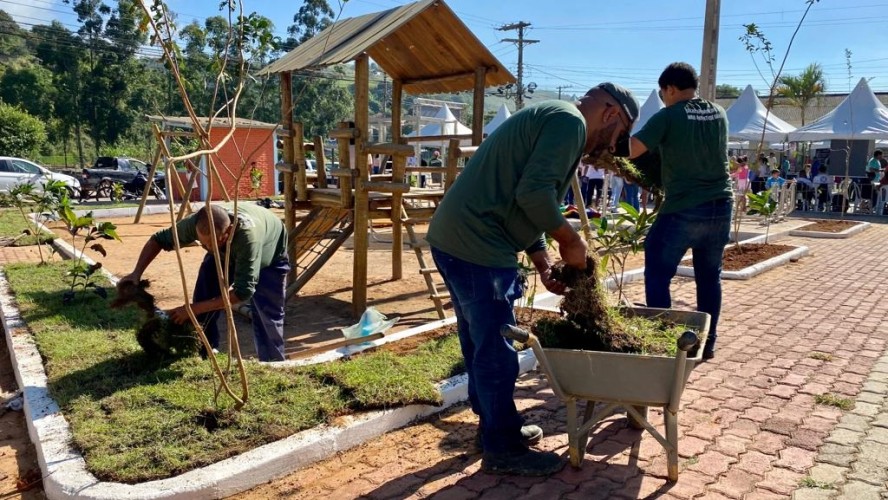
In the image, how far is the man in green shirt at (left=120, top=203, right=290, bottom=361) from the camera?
4316mm

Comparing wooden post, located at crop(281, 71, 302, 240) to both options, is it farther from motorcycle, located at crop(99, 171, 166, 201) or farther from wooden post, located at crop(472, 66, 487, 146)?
motorcycle, located at crop(99, 171, 166, 201)

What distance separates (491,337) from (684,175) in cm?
213

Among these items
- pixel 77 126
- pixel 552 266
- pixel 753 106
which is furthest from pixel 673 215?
pixel 77 126

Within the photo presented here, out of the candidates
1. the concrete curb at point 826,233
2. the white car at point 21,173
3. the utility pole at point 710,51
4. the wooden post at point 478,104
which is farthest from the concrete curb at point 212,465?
the white car at point 21,173

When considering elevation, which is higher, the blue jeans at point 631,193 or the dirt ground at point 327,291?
the blue jeans at point 631,193

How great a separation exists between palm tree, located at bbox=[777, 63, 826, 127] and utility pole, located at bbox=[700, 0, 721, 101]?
3266cm

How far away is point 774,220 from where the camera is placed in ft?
56.5

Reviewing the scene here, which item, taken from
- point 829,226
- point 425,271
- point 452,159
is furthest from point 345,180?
point 829,226

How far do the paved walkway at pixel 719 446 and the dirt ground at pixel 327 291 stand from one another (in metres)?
2.86

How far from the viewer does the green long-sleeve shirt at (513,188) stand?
110 inches

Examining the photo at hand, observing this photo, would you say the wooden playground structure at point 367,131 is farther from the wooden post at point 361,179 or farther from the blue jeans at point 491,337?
the blue jeans at point 491,337

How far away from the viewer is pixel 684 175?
4469 mm

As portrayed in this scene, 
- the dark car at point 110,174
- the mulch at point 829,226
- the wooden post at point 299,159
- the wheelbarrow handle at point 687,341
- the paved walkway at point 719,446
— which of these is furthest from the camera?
the dark car at point 110,174

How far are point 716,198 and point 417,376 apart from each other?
88.9 inches
